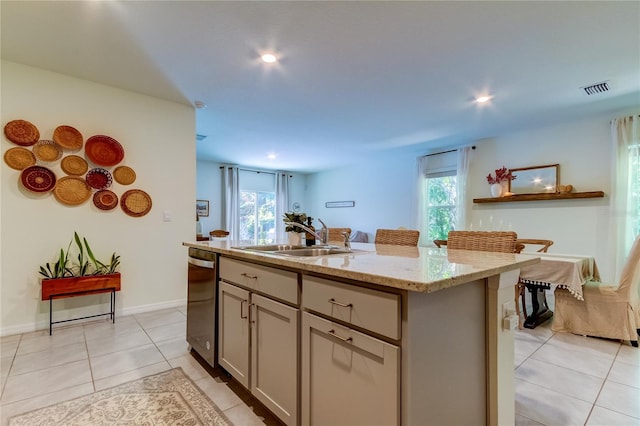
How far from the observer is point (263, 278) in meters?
1.50

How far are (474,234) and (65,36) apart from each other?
10.8 feet

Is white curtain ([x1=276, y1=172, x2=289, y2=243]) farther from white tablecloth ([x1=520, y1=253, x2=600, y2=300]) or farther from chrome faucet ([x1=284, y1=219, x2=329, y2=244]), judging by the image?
white tablecloth ([x1=520, y1=253, x2=600, y2=300])

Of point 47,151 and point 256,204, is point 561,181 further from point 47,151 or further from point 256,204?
point 256,204

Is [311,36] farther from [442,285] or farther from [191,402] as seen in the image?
[191,402]

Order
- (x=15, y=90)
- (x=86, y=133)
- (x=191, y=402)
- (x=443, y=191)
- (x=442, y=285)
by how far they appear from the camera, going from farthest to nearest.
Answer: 1. (x=443, y=191)
2. (x=86, y=133)
3. (x=15, y=90)
4. (x=191, y=402)
5. (x=442, y=285)

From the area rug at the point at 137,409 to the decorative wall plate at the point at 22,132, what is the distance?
89.7 inches

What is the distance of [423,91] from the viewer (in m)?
3.03

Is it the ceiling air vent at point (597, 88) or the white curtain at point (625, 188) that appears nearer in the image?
the ceiling air vent at point (597, 88)

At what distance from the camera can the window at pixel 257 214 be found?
7434mm

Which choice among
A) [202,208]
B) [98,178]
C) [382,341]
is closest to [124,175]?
[98,178]

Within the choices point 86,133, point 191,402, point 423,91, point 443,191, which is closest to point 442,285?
point 191,402

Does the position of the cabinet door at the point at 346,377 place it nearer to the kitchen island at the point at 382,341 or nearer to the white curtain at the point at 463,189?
the kitchen island at the point at 382,341

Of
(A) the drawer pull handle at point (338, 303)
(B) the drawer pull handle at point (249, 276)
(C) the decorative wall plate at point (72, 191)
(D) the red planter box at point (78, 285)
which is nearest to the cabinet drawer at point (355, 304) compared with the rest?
(A) the drawer pull handle at point (338, 303)

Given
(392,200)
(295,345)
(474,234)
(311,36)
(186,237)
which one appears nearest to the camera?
(295,345)
